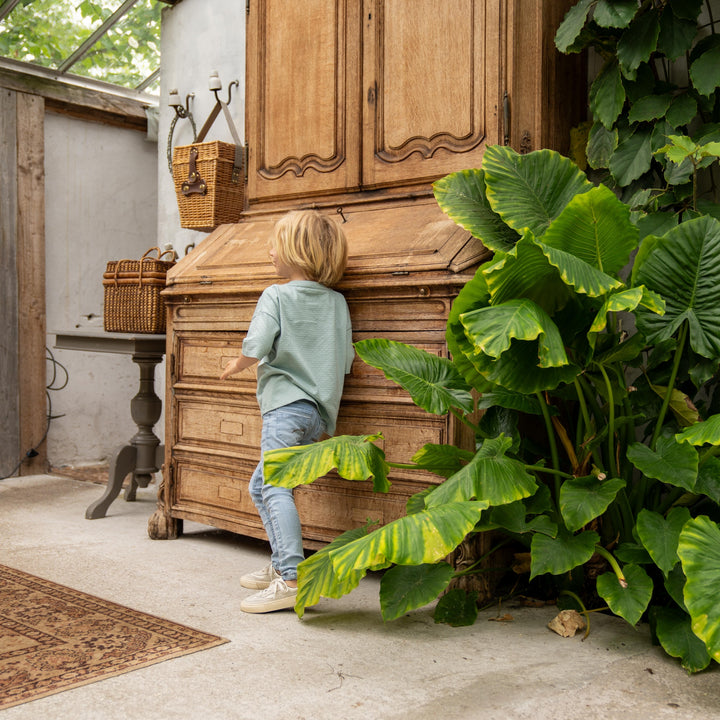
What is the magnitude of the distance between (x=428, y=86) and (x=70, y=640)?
2241mm

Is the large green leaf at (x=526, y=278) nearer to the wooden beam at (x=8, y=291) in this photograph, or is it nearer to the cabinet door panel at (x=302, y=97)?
the cabinet door panel at (x=302, y=97)

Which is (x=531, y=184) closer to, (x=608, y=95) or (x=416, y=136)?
(x=608, y=95)

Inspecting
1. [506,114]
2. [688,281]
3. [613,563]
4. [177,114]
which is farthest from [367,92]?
[177,114]

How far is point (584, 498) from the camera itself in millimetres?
2467

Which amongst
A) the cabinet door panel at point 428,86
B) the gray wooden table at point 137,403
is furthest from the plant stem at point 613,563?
the gray wooden table at point 137,403

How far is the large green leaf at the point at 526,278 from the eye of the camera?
2.28 meters

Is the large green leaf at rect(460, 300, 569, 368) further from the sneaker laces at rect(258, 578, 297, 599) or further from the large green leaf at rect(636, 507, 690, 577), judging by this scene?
the sneaker laces at rect(258, 578, 297, 599)

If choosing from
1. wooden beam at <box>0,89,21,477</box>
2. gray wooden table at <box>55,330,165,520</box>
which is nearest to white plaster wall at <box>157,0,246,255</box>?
wooden beam at <box>0,89,21,477</box>

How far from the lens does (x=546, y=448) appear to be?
3.06 metres

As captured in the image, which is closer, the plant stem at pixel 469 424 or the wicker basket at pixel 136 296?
the plant stem at pixel 469 424

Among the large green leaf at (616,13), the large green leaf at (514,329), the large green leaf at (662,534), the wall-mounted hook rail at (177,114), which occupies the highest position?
the wall-mounted hook rail at (177,114)

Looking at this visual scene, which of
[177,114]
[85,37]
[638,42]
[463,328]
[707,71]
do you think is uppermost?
[85,37]

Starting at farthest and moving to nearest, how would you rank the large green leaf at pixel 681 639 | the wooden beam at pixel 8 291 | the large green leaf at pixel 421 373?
the wooden beam at pixel 8 291, the large green leaf at pixel 421 373, the large green leaf at pixel 681 639

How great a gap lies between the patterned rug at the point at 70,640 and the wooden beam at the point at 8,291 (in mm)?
2841
